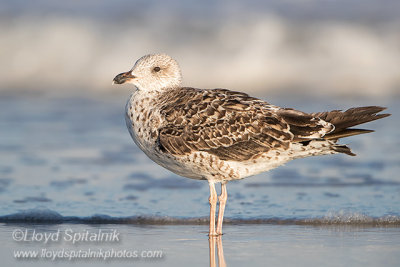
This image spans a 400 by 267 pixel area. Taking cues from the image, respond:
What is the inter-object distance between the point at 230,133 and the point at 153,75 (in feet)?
4.03

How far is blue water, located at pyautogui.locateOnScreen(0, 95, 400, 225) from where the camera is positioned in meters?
8.81

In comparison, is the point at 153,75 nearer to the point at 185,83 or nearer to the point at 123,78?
the point at 123,78

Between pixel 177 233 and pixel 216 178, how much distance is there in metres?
0.71

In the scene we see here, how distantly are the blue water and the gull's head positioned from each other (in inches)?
59.5

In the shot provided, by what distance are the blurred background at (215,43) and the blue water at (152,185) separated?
20.9 ft

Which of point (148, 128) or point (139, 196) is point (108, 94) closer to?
point (139, 196)

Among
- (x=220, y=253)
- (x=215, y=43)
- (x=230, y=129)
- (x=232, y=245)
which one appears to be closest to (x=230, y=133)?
(x=230, y=129)

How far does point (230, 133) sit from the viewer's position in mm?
7855

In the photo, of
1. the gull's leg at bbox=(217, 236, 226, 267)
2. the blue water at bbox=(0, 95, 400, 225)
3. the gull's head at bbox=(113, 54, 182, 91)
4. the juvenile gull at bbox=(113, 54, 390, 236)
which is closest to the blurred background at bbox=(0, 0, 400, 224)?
the blue water at bbox=(0, 95, 400, 225)

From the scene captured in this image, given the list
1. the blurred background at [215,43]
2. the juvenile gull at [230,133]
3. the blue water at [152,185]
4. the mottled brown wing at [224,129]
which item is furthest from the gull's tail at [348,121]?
the blurred background at [215,43]

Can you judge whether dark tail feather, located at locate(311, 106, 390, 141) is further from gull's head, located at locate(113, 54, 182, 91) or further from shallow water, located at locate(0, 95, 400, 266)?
gull's head, located at locate(113, 54, 182, 91)

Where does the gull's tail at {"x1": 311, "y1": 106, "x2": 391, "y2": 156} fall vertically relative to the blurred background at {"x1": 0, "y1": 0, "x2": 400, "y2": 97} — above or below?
below

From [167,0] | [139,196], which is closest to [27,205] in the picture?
[139,196]

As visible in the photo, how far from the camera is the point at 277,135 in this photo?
7.83 m
